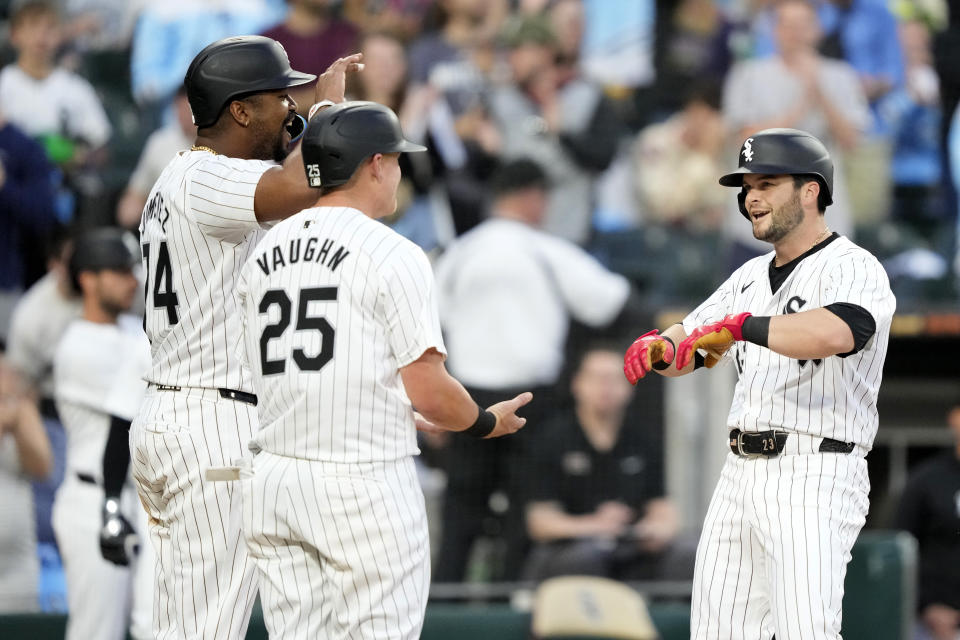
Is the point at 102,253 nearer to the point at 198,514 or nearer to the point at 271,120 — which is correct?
the point at 271,120

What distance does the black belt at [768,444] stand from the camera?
13.7 feet

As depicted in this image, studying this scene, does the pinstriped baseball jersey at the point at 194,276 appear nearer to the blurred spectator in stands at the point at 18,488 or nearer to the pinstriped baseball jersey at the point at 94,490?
the pinstriped baseball jersey at the point at 94,490

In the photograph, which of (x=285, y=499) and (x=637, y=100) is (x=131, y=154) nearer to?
(x=637, y=100)

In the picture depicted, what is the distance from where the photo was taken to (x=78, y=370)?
248 inches

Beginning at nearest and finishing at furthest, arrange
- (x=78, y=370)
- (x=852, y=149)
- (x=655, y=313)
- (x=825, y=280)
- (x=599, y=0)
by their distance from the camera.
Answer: (x=825, y=280) → (x=78, y=370) → (x=655, y=313) → (x=852, y=149) → (x=599, y=0)

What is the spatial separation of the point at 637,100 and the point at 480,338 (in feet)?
10.2

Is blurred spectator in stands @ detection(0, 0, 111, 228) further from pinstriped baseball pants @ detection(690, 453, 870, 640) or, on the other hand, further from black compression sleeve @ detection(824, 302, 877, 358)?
black compression sleeve @ detection(824, 302, 877, 358)

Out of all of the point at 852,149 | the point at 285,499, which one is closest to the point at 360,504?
the point at 285,499

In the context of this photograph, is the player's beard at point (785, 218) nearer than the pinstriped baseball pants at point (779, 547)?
No

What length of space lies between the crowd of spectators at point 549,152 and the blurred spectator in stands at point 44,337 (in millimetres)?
17

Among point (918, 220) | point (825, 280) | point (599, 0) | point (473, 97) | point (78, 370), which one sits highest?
point (599, 0)

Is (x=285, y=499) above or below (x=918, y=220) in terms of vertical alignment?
below

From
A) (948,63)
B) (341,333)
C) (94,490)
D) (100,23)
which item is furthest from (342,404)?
(948,63)

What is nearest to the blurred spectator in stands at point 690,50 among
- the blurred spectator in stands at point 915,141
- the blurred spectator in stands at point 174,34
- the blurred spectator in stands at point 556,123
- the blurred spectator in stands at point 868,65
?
the blurred spectator in stands at point 868,65
